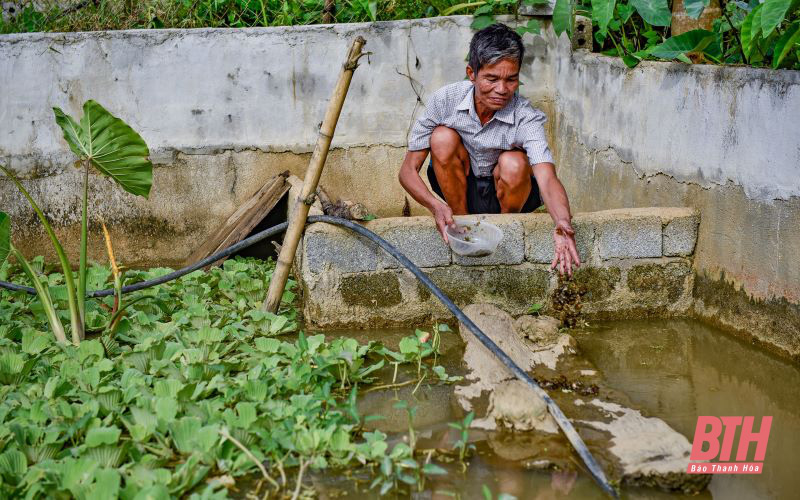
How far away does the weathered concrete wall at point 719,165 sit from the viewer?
12.2ft

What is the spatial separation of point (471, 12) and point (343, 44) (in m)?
0.97

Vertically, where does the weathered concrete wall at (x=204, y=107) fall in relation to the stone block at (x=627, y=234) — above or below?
above

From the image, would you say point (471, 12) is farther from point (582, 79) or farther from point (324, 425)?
point (324, 425)

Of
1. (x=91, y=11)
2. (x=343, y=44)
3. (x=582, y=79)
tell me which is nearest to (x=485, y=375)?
(x=582, y=79)

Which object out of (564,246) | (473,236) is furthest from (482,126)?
(564,246)

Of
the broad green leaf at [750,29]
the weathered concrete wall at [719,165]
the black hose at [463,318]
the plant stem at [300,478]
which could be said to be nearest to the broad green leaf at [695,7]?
the weathered concrete wall at [719,165]

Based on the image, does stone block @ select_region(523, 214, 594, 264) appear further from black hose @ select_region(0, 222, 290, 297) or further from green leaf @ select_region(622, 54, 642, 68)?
black hose @ select_region(0, 222, 290, 297)

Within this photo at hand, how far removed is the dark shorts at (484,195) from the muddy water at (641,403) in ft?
2.65

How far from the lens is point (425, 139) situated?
456cm

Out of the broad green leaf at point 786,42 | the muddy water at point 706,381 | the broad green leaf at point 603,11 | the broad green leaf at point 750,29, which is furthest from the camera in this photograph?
the broad green leaf at point 603,11

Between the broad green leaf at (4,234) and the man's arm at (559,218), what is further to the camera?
the man's arm at (559,218)

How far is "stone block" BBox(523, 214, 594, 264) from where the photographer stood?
4250mm

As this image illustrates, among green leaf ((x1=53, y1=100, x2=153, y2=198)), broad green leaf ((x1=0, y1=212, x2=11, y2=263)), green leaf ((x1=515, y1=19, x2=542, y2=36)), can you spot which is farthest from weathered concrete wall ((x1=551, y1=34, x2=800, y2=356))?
broad green leaf ((x1=0, y1=212, x2=11, y2=263))

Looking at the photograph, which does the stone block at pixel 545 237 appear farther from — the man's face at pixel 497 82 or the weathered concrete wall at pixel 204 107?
the weathered concrete wall at pixel 204 107
